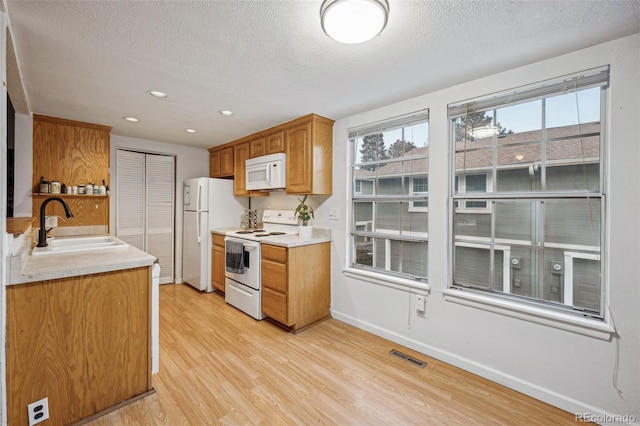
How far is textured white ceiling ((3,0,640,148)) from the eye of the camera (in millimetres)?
1403

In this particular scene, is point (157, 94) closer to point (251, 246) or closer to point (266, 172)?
point (266, 172)

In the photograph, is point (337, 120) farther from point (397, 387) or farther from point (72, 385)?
point (72, 385)

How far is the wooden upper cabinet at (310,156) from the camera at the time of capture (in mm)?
3025

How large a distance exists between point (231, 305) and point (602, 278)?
3.49m

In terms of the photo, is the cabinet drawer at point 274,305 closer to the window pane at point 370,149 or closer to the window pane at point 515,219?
the window pane at point 370,149

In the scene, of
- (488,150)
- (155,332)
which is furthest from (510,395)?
(155,332)

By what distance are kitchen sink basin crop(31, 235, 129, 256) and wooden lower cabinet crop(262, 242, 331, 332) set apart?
135cm

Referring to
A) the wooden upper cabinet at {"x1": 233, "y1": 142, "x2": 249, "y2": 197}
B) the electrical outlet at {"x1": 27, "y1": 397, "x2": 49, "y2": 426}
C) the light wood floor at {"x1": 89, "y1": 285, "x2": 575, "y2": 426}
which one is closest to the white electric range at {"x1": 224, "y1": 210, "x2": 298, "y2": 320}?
the light wood floor at {"x1": 89, "y1": 285, "x2": 575, "y2": 426}

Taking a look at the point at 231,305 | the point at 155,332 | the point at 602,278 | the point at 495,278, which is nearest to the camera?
the point at 602,278

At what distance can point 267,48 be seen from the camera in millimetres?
1730

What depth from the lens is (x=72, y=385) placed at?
1618mm

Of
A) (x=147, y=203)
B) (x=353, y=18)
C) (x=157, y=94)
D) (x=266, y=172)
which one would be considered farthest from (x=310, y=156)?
(x=147, y=203)

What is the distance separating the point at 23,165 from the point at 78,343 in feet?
8.30

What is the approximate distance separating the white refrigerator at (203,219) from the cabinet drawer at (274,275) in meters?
1.48
